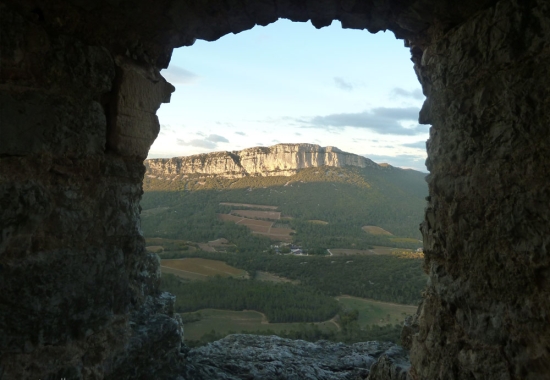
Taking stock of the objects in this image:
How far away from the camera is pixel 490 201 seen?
1.83 meters

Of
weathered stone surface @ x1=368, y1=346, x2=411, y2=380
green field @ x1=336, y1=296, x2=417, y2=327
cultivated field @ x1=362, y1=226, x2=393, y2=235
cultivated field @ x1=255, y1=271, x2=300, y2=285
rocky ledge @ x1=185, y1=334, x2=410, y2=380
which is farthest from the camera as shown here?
cultivated field @ x1=362, y1=226, x2=393, y2=235

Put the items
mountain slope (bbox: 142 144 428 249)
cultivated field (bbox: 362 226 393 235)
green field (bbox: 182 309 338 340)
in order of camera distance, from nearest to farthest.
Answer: green field (bbox: 182 309 338 340) → mountain slope (bbox: 142 144 428 249) → cultivated field (bbox: 362 226 393 235)

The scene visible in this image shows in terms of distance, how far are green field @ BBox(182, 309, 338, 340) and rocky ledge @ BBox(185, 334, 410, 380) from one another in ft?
7.83

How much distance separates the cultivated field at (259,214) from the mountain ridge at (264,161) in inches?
374

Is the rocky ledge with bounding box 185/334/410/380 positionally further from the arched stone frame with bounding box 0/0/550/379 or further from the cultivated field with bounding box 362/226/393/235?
the cultivated field with bounding box 362/226/393/235

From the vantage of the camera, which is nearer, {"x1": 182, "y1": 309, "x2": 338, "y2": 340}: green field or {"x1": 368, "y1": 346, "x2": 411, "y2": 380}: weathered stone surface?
{"x1": 368, "y1": 346, "x2": 411, "y2": 380}: weathered stone surface

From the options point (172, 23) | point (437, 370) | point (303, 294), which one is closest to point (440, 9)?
point (172, 23)

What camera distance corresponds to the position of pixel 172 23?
2.57 meters

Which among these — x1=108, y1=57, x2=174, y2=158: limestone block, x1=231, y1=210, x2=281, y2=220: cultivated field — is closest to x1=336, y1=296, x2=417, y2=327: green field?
x1=108, y1=57, x2=174, y2=158: limestone block

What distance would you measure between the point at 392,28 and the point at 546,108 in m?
1.36

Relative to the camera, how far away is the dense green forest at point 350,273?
8344 millimetres

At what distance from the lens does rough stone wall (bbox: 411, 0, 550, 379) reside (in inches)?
63.8

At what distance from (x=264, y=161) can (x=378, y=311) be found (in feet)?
117

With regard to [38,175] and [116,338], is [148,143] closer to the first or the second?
[38,175]
